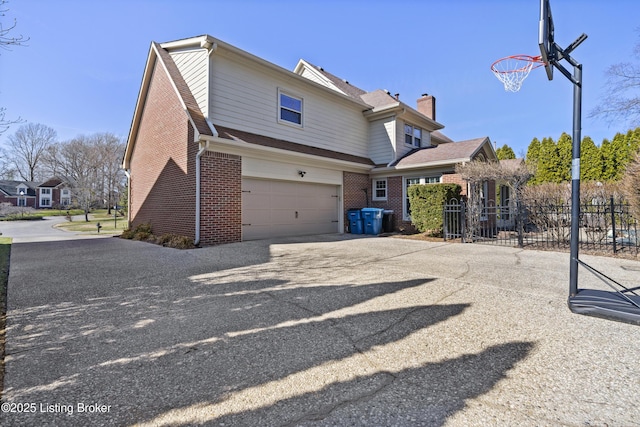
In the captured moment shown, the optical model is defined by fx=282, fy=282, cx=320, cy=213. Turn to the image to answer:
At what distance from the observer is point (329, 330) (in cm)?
288

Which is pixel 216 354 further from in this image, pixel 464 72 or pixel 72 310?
pixel 464 72

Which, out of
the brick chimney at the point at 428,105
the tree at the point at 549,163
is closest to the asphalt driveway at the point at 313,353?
the brick chimney at the point at 428,105

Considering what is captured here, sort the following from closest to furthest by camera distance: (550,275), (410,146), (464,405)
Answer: (464,405) < (550,275) < (410,146)

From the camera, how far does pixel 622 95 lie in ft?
43.4

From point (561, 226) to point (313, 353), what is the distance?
9687 mm

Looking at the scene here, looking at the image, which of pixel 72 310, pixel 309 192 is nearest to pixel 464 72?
pixel 309 192

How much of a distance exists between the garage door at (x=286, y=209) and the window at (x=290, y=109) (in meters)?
2.60

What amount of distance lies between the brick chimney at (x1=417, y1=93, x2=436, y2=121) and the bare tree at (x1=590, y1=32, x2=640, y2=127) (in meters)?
7.71

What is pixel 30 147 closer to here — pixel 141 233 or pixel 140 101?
pixel 140 101

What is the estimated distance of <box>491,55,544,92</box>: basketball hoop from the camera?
6.30 metres

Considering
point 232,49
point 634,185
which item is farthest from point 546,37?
point 232,49

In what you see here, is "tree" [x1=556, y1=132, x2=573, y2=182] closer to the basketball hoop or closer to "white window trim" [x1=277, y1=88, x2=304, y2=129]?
the basketball hoop

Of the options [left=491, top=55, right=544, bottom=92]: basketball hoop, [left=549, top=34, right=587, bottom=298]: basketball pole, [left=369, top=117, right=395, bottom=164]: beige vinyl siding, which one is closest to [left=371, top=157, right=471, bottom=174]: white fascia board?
[left=369, top=117, right=395, bottom=164]: beige vinyl siding

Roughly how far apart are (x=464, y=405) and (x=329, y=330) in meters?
1.37
